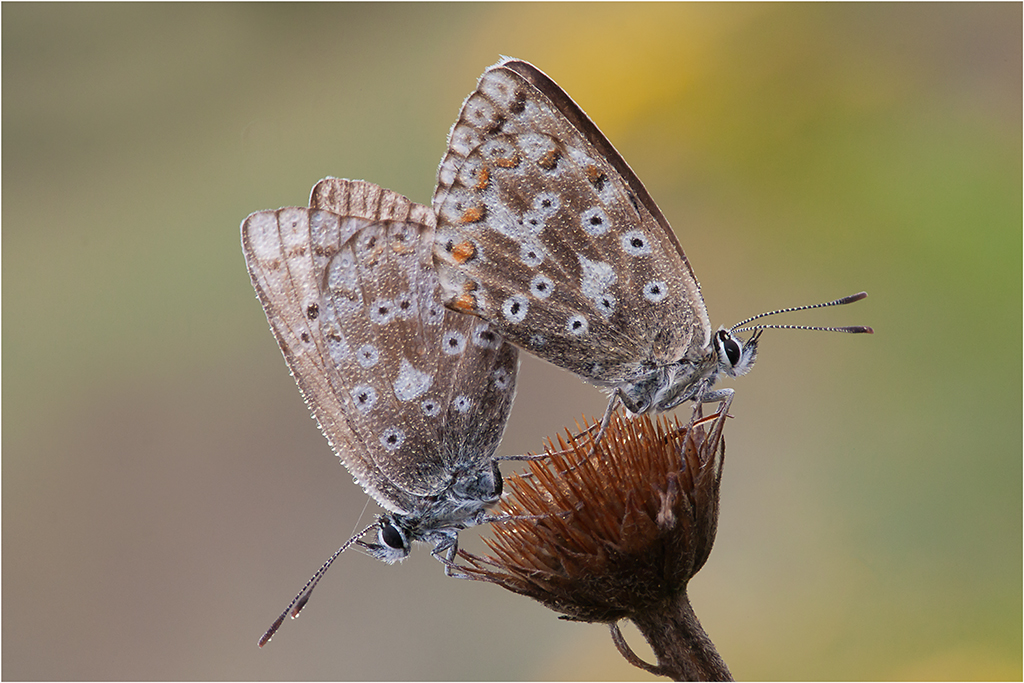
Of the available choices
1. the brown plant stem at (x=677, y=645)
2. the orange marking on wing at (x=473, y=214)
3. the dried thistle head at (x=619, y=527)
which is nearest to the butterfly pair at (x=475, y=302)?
the orange marking on wing at (x=473, y=214)

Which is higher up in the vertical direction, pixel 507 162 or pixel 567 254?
pixel 507 162

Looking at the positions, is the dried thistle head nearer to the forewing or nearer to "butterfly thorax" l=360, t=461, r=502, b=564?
"butterfly thorax" l=360, t=461, r=502, b=564

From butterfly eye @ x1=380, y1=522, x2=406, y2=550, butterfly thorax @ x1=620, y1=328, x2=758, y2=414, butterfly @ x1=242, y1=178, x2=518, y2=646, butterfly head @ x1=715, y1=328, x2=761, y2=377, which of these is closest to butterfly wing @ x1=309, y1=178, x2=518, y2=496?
butterfly @ x1=242, y1=178, x2=518, y2=646

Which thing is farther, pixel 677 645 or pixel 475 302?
pixel 475 302

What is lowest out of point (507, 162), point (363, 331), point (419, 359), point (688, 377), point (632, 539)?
point (632, 539)

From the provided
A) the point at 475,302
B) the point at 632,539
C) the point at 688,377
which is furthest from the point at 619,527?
the point at 475,302

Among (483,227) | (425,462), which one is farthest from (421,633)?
(483,227)

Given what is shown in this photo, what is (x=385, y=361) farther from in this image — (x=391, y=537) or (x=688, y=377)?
(x=688, y=377)
